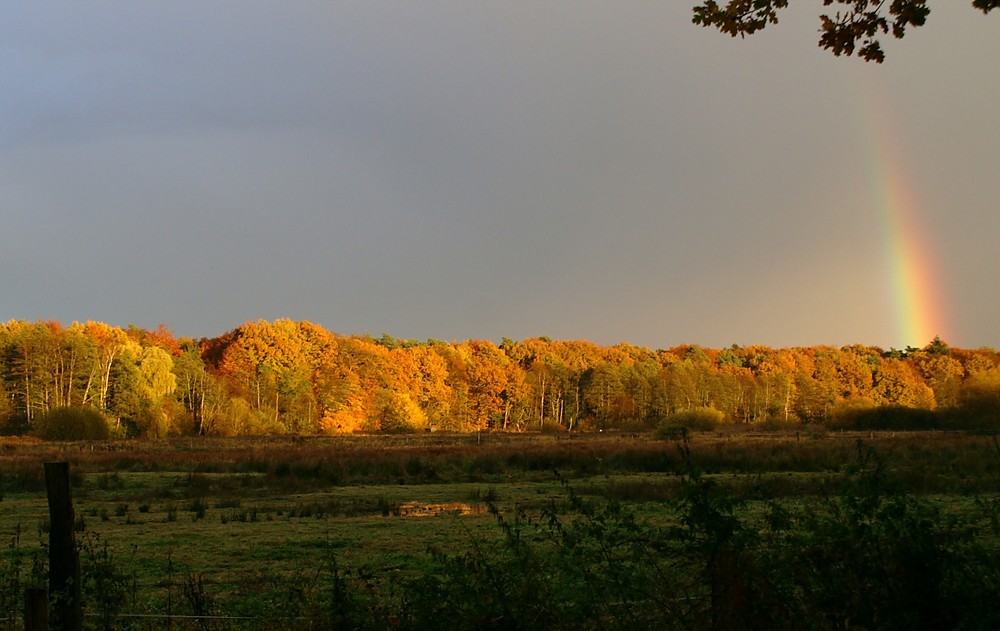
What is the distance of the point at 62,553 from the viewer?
6555 millimetres

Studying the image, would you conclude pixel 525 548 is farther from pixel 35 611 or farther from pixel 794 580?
pixel 35 611

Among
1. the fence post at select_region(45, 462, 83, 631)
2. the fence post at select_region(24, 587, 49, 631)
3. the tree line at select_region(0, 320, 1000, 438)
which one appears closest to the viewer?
the fence post at select_region(24, 587, 49, 631)

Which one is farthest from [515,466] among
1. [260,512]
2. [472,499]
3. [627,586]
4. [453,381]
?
[453,381]

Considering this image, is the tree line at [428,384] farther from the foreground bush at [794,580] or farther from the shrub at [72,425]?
the foreground bush at [794,580]

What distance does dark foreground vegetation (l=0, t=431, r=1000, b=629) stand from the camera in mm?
5645

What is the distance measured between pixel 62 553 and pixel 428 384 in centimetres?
10995

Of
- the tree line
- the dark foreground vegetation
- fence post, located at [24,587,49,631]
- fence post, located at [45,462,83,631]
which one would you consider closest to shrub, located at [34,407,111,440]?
the tree line

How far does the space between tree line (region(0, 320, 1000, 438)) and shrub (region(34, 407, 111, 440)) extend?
0.33 ft

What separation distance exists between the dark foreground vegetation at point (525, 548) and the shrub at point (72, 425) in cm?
3334

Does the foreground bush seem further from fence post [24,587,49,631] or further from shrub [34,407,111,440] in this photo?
shrub [34,407,111,440]

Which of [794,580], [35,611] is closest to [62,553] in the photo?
[35,611]

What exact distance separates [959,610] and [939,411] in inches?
3494

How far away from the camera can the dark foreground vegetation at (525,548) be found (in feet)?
18.5

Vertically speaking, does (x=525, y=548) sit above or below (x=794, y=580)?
above
